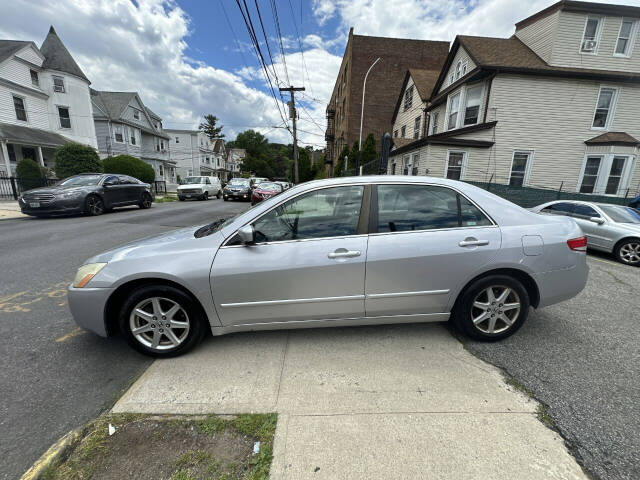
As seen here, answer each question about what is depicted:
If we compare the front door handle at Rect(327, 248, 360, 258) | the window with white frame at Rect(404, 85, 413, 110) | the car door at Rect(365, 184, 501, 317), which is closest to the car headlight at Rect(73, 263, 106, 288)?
the front door handle at Rect(327, 248, 360, 258)

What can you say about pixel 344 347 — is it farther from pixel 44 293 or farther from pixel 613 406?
pixel 44 293

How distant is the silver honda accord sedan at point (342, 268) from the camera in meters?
2.46

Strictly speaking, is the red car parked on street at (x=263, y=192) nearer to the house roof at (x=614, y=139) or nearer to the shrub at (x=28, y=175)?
the shrub at (x=28, y=175)

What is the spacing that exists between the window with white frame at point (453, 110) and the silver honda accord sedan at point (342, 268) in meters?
15.2

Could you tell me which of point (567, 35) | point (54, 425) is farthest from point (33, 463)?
point (567, 35)

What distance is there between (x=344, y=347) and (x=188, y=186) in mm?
19470

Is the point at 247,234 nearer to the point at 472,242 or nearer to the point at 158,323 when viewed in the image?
the point at 158,323

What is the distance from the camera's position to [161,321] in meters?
2.53

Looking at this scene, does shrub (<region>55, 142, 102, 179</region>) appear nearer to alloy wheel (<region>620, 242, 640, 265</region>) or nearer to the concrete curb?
the concrete curb

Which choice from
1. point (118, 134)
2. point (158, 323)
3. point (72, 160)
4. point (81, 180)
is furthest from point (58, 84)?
point (158, 323)

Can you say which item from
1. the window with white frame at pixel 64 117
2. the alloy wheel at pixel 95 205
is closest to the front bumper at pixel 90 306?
the alloy wheel at pixel 95 205

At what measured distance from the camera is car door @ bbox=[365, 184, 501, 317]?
255cm

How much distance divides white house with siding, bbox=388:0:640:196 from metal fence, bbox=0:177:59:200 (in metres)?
19.8

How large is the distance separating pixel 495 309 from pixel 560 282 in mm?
695
